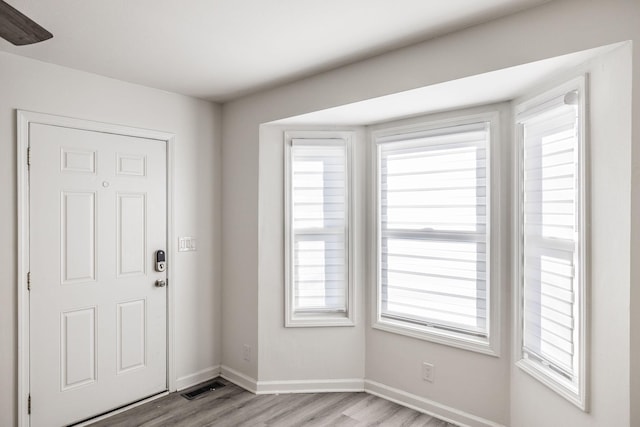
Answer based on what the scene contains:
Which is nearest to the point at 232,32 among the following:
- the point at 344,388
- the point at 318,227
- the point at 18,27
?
the point at 18,27

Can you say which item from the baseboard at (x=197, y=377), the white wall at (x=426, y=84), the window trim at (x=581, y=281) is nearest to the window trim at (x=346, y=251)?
the white wall at (x=426, y=84)

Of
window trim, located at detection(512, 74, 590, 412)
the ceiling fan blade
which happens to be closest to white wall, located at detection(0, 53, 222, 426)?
the ceiling fan blade

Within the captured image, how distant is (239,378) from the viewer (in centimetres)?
331

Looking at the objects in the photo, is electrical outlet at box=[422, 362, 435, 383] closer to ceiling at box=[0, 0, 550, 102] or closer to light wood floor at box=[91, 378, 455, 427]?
light wood floor at box=[91, 378, 455, 427]

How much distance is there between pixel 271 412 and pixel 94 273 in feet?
5.31

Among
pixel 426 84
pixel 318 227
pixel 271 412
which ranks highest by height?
pixel 426 84

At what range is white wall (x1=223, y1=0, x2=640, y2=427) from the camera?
5.36 ft

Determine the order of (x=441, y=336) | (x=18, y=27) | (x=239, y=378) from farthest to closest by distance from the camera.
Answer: (x=239, y=378) < (x=441, y=336) < (x=18, y=27)

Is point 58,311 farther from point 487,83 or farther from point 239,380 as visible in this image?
point 487,83

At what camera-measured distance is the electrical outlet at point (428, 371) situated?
9.05 feet

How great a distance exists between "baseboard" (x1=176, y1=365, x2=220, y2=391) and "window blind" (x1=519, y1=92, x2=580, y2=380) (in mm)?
2530

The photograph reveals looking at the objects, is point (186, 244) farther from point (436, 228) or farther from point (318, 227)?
point (436, 228)

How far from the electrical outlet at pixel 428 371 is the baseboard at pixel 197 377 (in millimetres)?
1835

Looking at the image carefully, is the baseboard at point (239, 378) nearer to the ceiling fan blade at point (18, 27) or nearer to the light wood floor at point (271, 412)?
the light wood floor at point (271, 412)
